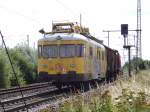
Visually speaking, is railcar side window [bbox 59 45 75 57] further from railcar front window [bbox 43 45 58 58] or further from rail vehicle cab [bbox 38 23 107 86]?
railcar front window [bbox 43 45 58 58]

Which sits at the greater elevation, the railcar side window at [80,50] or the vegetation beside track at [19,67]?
the railcar side window at [80,50]

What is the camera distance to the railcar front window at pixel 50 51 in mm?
23953

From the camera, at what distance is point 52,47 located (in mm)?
23969

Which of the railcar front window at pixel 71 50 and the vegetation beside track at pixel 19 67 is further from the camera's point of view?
the vegetation beside track at pixel 19 67

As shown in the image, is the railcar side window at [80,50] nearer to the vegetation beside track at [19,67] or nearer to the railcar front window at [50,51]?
the railcar front window at [50,51]

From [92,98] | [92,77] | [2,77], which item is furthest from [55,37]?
[92,98]

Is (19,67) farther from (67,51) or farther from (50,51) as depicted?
(67,51)

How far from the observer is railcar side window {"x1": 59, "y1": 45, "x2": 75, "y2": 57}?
939 inches

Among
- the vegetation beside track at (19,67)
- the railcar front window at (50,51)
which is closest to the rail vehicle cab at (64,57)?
the railcar front window at (50,51)

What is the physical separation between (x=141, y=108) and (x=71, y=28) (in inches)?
603

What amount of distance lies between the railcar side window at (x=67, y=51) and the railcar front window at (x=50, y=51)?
0.79ft

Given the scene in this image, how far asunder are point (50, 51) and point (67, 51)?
0.77m

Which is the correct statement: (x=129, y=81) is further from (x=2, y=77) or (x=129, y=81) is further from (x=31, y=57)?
(x=31, y=57)

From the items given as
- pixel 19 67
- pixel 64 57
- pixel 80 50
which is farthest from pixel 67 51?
pixel 19 67
